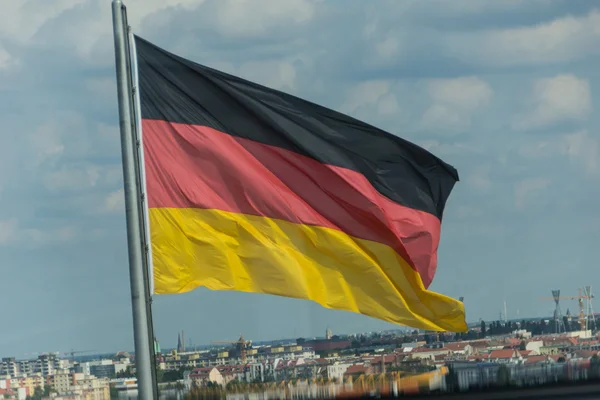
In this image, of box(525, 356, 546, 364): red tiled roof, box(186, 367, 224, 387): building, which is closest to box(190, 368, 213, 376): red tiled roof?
box(186, 367, 224, 387): building

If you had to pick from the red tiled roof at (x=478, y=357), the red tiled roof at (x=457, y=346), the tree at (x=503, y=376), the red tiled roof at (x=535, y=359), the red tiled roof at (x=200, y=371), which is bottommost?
the tree at (x=503, y=376)

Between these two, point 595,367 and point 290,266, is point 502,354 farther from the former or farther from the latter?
point 290,266

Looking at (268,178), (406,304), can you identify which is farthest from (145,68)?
(406,304)

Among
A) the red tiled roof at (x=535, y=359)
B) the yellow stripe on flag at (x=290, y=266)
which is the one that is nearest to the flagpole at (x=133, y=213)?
the yellow stripe on flag at (x=290, y=266)

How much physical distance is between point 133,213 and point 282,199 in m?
1.52

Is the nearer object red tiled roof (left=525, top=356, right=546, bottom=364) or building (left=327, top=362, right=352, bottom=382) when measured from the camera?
building (left=327, top=362, right=352, bottom=382)

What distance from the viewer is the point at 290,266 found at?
8359mm

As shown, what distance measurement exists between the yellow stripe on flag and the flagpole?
381mm

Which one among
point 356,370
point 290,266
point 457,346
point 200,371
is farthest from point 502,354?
point 290,266

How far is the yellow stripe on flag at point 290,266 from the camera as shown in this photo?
26.1 ft

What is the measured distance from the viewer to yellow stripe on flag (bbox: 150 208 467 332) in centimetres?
797

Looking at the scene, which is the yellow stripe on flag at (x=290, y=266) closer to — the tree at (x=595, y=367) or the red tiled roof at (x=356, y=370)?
the red tiled roof at (x=356, y=370)

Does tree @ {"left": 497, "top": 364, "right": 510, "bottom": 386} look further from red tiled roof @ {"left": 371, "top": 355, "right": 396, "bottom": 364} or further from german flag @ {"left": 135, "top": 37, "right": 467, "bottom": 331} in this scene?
german flag @ {"left": 135, "top": 37, "right": 467, "bottom": 331}

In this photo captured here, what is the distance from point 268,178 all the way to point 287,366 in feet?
21.1
